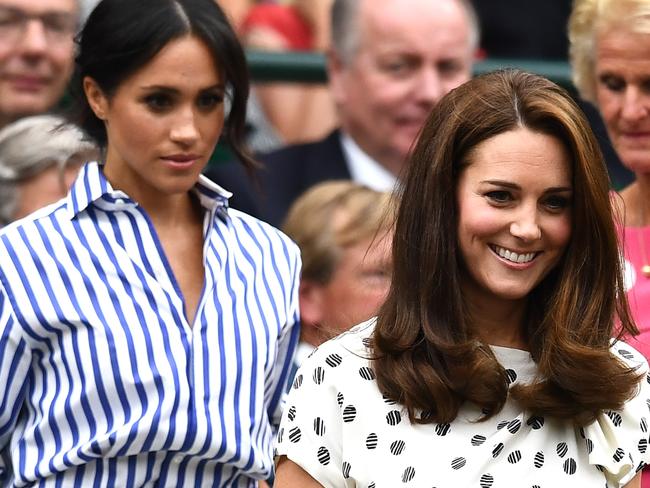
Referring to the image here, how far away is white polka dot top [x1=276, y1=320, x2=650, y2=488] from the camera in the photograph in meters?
3.34

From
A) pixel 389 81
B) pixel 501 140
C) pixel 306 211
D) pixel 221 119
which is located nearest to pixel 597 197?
pixel 501 140

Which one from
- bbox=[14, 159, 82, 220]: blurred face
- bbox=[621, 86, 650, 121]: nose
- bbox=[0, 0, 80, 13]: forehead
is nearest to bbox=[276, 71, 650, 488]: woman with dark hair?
bbox=[621, 86, 650, 121]: nose

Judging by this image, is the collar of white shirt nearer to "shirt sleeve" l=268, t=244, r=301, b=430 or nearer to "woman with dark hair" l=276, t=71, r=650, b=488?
"shirt sleeve" l=268, t=244, r=301, b=430

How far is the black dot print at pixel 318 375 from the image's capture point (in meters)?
Answer: 3.45

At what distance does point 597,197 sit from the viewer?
3389 mm

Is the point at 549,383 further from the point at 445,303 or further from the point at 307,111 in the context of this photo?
the point at 307,111

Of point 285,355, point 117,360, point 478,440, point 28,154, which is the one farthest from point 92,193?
point 28,154

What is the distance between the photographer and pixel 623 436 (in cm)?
345

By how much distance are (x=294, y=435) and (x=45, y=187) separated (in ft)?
6.38

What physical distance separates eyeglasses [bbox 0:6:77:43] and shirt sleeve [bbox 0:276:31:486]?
2.26 metres

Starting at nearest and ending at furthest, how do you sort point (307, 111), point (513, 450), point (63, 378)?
1. point (513, 450)
2. point (63, 378)
3. point (307, 111)

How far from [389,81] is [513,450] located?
2875 mm

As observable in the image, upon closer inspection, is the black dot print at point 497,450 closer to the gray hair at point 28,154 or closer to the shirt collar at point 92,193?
the shirt collar at point 92,193

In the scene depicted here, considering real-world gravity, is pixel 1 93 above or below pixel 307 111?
above
